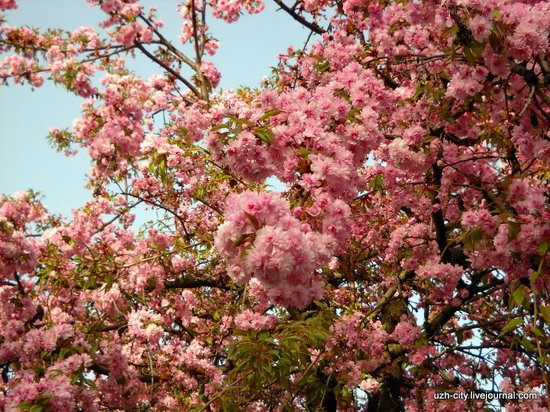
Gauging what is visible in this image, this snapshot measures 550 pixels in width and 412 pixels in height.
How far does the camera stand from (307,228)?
2.82 meters

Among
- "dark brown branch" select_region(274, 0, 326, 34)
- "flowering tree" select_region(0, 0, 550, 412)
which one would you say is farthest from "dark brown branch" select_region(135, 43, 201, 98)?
"dark brown branch" select_region(274, 0, 326, 34)

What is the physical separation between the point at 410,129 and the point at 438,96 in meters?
0.38

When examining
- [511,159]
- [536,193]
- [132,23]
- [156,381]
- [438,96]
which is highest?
[132,23]

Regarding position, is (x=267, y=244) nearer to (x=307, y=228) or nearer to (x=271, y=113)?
(x=307, y=228)

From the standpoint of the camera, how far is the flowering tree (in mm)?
3338

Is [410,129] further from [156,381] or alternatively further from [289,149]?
[156,381]

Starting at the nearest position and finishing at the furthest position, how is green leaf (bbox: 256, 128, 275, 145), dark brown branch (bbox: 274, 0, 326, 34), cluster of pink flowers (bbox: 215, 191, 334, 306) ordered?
cluster of pink flowers (bbox: 215, 191, 334, 306)
green leaf (bbox: 256, 128, 275, 145)
dark brown branch (bbox: 274, 0, 326, 34)

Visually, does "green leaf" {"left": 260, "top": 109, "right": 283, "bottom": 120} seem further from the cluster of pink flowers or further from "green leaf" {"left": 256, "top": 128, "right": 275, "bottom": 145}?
the cluster of pink flowers

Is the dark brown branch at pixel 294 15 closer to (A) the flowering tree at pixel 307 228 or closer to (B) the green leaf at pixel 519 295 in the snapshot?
(A) the flowering tree at pixel 307 228

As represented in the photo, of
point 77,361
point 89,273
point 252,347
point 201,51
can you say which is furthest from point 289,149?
point 201,51

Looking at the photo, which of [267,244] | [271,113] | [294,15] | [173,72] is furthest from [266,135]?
[173,72]

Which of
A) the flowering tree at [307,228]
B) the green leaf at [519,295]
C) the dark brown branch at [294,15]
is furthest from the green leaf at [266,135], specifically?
the dark brown branch at [294,15]

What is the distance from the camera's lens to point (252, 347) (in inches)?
139

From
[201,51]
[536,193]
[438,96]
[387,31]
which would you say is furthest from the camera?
[201,51]
